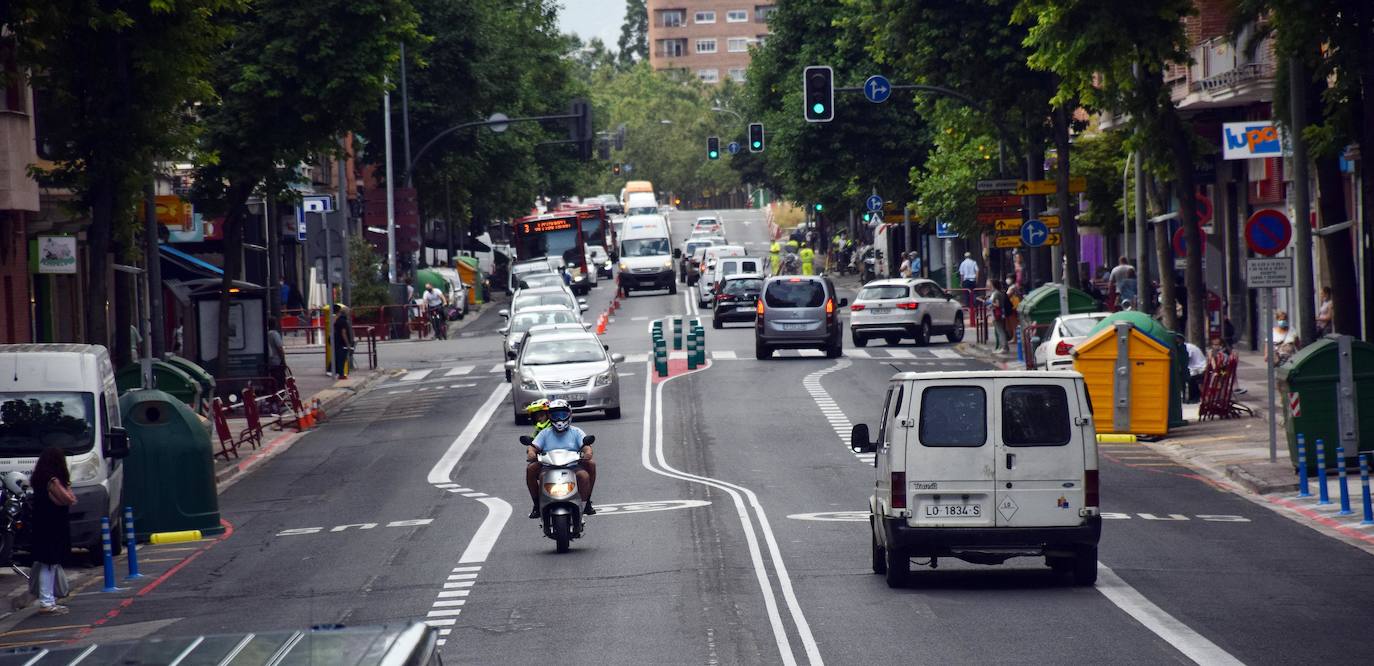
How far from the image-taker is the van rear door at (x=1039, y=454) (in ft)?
47.8

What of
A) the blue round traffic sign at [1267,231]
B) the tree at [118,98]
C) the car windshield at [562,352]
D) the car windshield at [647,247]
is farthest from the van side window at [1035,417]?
the car windshield at [647,247]

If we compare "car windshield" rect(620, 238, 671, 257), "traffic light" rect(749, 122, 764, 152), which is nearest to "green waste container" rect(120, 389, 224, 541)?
"traffic light" rect(749, 122, 764, 152)

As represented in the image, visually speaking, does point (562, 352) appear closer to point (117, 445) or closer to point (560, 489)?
point (117, 445)

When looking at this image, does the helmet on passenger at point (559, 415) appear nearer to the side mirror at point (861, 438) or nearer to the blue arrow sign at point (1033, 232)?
the side mirror at point (861, 438)

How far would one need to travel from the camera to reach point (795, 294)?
4134 centimetres

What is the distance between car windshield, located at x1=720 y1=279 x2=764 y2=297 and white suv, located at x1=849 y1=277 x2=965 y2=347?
8.67 meters

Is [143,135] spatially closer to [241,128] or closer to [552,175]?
[241,128]

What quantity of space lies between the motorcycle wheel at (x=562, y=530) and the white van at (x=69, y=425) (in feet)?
15.6

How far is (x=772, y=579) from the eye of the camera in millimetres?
15477

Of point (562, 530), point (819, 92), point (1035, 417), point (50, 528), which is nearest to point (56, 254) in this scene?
point (50, 528)

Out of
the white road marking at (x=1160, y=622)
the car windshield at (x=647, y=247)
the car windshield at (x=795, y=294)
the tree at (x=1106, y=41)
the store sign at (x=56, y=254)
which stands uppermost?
the tree at (x=1106, y=41)

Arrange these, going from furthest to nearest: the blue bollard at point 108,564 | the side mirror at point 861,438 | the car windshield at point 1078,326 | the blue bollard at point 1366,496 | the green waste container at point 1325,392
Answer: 1. the car windshield at point 1078,326
2. the green waste container at point 1325,392
3. the blue bollard at point 1366,496
4. the blue bollard at point 108,564
5. the side mirror at point 861,438

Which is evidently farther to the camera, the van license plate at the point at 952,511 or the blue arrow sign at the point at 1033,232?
the blue arrow sign at the point at 1033,232

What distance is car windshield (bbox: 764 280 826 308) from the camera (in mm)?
41156
